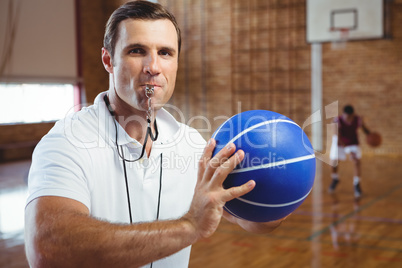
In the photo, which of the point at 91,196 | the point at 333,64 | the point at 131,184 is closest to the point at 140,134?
the point at 131,184

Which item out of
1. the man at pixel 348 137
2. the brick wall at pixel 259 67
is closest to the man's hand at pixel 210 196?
the man at pixel 348 137

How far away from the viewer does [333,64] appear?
10.6 meters

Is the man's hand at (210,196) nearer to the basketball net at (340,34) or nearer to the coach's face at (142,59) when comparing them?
the coach's face at (142,59)

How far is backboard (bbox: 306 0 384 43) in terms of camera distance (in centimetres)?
945

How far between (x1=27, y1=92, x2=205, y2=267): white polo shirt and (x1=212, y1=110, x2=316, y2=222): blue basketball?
25 cm

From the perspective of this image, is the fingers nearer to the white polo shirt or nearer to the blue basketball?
the blue basketball

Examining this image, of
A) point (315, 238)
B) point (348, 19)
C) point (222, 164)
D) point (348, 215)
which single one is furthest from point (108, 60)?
point (348, 19)

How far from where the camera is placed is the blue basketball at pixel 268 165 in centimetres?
127

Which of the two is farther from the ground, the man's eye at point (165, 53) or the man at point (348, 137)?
the man's eye at point (165, 53)

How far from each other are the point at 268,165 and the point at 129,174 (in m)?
0.46

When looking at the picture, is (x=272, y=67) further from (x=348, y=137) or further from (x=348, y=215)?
(x=348, y=215)

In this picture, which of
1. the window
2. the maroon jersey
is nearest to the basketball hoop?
the maroon jersey

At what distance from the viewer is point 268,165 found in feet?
4.24

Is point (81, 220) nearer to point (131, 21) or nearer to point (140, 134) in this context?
point (140, 134)
